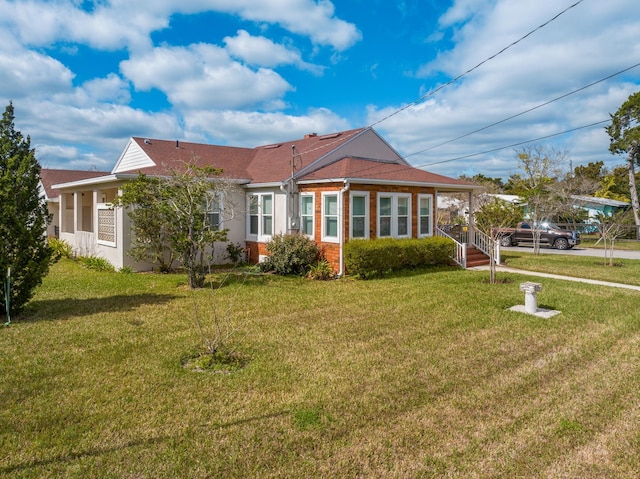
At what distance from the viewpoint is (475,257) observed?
16.2 meters

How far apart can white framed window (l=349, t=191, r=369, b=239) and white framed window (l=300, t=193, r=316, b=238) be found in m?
1.38

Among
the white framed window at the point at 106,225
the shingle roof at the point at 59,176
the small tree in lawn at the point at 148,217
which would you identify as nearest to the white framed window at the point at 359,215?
the small tree in lawn at the point at 148,217

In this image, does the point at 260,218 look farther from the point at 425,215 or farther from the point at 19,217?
the point at 19,217

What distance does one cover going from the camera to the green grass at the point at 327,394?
334 cm

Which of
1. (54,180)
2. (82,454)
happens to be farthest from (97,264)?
(54,180)

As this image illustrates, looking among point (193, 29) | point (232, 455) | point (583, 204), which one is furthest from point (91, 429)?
point (583, 204)

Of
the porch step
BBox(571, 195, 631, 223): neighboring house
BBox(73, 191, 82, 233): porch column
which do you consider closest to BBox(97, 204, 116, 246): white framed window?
BBox(73, 191, 82, 233): porch column

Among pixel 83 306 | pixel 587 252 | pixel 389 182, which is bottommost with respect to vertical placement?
pixel 83 306

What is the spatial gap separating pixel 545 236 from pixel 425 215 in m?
12.8

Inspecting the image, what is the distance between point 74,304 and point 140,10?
6.70 meters

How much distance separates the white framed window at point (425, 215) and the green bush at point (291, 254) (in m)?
4.39

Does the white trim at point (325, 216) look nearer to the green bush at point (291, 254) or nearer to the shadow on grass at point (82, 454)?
the green bush at point (291, 254)

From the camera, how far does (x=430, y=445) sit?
358cm

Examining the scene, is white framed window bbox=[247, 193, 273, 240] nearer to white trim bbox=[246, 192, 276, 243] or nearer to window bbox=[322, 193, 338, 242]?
white trim bbox=[246, 192, 276, 243]
